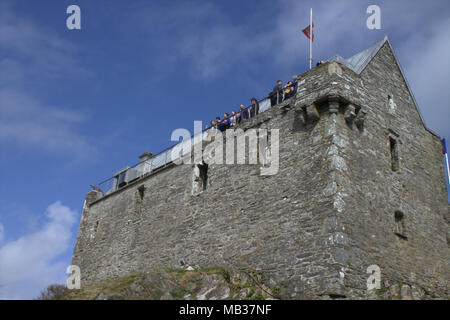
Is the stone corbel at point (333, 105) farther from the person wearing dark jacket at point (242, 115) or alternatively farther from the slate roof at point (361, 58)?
the person wearing dark jacket at point (242, 115)

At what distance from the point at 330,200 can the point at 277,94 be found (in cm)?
521

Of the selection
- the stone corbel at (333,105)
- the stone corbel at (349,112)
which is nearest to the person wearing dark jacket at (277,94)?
the stone corbel at (333,105)

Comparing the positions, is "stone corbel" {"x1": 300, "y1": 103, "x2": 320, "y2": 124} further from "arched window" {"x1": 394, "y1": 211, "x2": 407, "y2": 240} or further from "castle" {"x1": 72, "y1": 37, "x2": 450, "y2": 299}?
"arched window" {"x1": 394, "y1": 211, "x2": 407, "y2": 240}

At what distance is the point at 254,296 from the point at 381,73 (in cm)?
967

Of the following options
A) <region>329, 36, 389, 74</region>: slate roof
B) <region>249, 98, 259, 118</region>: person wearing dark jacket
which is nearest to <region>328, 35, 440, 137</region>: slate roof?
<region>329, 36, 389, 74</region>: slate roof

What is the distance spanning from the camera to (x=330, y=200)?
13016 mm

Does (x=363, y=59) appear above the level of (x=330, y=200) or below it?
above

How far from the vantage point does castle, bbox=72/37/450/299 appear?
13.0m

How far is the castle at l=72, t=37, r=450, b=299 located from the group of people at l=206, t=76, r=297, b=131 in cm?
47

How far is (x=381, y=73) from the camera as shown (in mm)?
17406

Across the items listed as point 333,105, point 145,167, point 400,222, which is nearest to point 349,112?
point 333,105

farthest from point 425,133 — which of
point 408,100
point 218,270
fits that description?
point 218,270

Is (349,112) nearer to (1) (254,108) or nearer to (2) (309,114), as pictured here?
(2) (309,114)

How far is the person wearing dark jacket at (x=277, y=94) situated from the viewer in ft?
54.7
